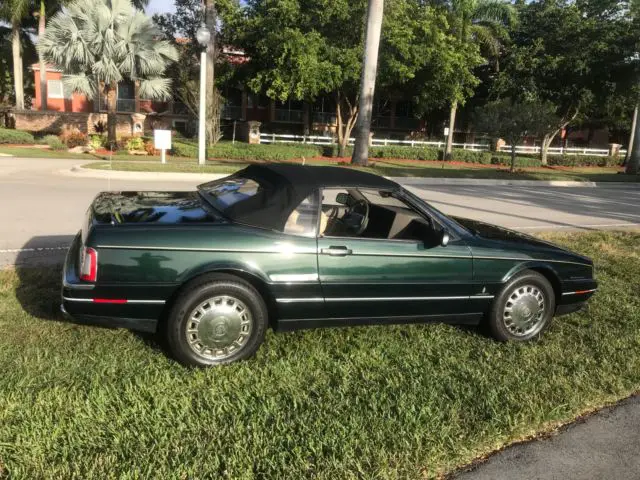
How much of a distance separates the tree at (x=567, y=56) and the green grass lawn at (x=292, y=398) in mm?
31721

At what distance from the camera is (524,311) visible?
4410 mm

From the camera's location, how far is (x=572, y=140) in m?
56.3

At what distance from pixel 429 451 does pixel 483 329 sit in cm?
191

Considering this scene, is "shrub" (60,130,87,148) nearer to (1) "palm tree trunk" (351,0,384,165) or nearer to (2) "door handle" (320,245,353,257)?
(1) "palm tree trunk" (351,0,384,165)

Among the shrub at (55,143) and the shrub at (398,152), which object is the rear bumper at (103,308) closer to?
the shrub at (55,143)

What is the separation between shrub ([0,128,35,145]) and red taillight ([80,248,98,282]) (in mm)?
28004

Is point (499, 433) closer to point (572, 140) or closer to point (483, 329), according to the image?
point (483, 329)

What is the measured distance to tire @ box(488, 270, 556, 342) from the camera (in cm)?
435

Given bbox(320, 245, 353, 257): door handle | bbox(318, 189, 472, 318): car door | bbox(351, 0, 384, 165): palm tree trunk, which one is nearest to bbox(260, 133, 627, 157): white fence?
bbox(351, 0, 384, 165): palm tree trunk

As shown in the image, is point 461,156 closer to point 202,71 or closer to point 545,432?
point 202,71

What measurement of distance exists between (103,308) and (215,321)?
73 cm

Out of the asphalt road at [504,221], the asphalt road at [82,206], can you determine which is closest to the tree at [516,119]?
the asphalt road at [504,221]

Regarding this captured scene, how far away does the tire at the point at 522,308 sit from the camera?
4.35 meters

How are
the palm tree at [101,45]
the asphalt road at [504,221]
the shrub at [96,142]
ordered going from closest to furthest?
1. the asphalt road at [504,221]
2. the palm tree at [101,45]
3. the shrub at [96,142]
